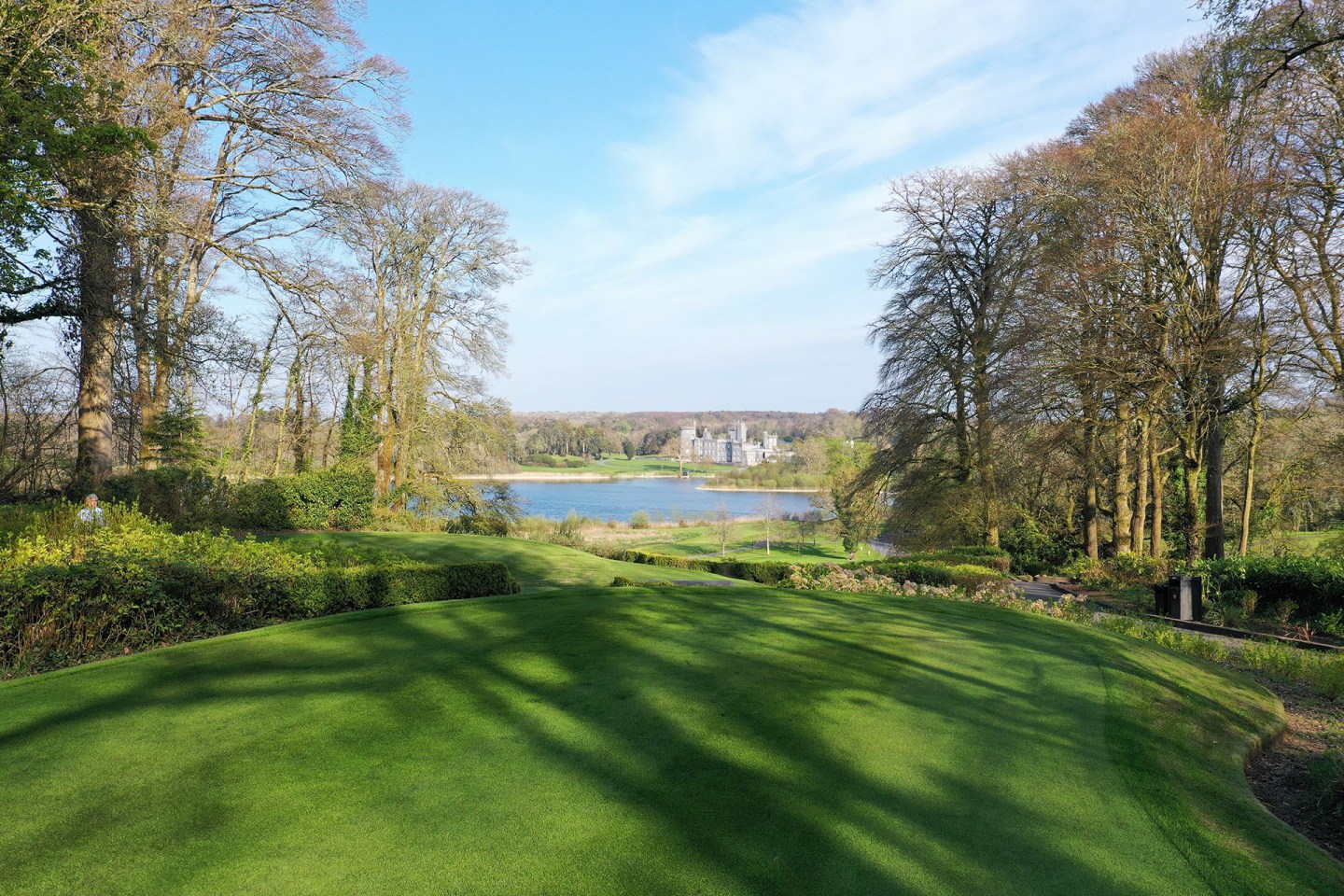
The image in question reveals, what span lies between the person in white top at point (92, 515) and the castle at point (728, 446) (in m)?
108

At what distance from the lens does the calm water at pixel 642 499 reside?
210 ft

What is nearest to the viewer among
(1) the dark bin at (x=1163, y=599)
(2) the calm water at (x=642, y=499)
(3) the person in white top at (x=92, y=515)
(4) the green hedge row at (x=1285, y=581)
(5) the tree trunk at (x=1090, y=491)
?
(3) the person in white top at (x=92, y=515)

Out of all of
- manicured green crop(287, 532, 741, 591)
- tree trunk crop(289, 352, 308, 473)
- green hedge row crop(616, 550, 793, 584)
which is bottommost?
green hedge row crop(616, 550, 793, 584)

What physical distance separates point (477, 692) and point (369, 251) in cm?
2687

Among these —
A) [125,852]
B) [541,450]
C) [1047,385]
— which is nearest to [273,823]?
[125,852]

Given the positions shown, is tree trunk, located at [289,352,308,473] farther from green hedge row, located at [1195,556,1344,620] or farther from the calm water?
green hedge row, located at [1195,556,1344,620]

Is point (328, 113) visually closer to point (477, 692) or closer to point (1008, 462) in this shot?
point (477, 692)

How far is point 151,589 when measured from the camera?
7.18m

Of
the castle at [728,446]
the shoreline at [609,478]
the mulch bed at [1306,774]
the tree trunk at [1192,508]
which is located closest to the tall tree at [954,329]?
the tree trunk at [1192,508]

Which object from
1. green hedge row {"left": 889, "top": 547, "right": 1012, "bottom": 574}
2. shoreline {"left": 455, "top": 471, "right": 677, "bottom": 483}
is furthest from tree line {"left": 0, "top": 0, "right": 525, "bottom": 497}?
shoreline {"left": 455, "top": 471, "right": 677, "bottom": 483}

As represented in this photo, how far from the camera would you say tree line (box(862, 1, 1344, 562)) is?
14.5 meters

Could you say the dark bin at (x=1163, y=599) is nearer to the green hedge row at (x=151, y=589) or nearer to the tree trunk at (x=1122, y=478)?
the tree trunk at (x=1122, y=478)

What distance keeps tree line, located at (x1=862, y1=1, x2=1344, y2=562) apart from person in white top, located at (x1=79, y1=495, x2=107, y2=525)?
1685 cm

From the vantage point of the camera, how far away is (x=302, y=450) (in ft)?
86.7
